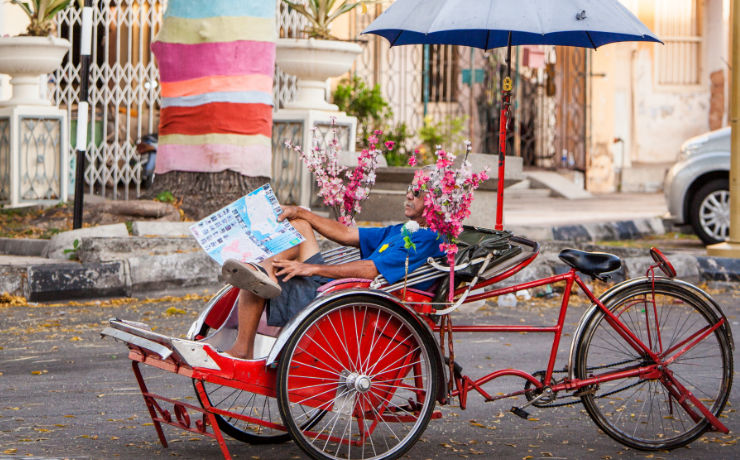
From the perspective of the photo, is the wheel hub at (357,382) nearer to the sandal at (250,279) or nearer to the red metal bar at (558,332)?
the sandal at (250,279)

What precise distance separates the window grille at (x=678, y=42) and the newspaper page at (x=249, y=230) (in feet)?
63.6

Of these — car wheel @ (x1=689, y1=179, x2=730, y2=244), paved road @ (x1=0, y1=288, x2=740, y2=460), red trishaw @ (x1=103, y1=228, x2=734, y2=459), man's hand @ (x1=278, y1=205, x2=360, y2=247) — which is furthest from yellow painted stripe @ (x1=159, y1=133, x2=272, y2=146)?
man's hand @ (x1=278, y1=205, x2=360, y2=247)

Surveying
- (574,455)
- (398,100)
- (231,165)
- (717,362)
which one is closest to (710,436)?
(717,362)

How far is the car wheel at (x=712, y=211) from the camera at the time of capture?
41.0 feet

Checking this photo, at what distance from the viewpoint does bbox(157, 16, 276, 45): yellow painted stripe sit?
34.9 ft

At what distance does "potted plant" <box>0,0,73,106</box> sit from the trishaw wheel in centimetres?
777

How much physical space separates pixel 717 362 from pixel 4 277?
5572 mm

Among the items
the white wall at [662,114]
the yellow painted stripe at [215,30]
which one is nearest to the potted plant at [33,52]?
the yellow painted stripe at [215,30]

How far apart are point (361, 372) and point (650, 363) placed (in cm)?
133

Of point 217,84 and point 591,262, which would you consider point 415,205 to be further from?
point 217,84

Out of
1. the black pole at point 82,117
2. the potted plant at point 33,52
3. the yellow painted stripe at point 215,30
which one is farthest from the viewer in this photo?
the potted plant at point 33,52

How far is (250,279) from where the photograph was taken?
4297 mm

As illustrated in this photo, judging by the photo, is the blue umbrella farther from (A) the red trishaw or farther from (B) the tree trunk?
(B) the tree trunk

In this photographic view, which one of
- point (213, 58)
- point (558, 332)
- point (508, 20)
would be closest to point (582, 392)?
point (558, 332)
